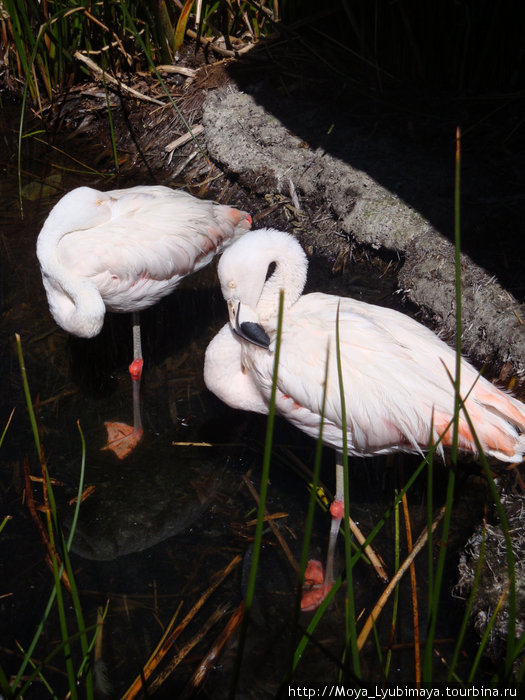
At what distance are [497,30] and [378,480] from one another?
3.20 m

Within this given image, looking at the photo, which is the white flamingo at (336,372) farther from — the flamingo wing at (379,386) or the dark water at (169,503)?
the dark water at (169,503)

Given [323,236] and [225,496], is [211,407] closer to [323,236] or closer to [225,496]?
[225,496]

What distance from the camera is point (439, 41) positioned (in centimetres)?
466

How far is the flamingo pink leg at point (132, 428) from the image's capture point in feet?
11.1

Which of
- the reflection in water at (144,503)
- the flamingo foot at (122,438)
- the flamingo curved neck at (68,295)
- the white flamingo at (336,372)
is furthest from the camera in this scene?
the flamingo foot at (122,438)

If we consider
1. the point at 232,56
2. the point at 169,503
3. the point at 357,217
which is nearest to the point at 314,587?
the point at 169,503

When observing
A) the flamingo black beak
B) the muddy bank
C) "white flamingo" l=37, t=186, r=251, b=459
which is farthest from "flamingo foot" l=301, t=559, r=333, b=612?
the muddy bank

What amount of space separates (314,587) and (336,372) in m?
1.02

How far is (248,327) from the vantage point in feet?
9.65

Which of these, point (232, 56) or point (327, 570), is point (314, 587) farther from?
point (232, 56)

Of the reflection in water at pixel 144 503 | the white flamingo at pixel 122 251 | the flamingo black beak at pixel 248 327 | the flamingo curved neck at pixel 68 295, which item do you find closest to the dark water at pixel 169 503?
the reflection in water at pixel 144 503

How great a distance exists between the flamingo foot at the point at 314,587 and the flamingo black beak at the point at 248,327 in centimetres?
102

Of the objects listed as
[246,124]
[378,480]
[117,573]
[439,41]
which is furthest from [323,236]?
[117,573]

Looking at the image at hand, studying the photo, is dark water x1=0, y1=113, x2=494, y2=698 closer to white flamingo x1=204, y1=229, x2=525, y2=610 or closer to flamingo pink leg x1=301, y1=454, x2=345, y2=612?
flamingo pink leg x1=301, y1=454, x2=345, y2=612
